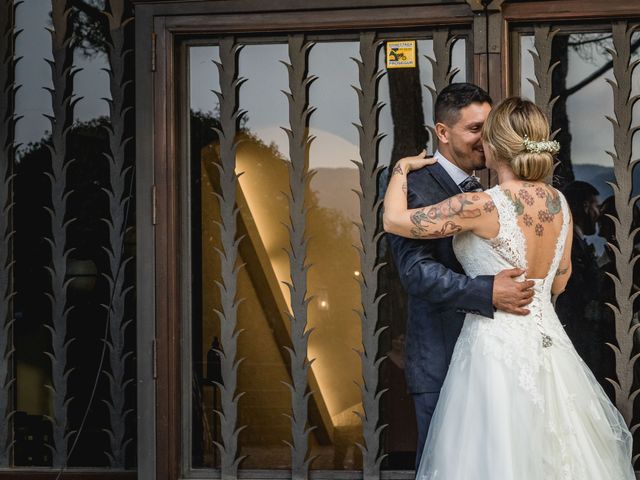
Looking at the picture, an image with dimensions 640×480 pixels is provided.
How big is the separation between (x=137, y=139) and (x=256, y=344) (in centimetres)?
116

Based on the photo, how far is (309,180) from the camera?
4902mm

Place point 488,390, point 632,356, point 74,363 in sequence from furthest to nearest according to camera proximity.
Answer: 1. point 74,363
2. point 632,356
3. point 488,390

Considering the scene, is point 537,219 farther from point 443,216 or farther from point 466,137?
point 466,137

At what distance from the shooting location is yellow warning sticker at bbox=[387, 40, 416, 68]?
4797 millimetres

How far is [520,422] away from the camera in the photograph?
354cm

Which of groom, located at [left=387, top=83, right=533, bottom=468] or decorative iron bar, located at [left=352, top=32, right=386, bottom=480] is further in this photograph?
decorative iron bar, located at [left=352, top=32, right=386, bottom=480]

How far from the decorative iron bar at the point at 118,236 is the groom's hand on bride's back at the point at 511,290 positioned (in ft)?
7.16

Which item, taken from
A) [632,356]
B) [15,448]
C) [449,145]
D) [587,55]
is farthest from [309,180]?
[15,448]

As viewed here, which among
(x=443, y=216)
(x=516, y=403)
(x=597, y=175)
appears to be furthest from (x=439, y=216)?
(x=597, y=175)

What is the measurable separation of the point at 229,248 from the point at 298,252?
34cm

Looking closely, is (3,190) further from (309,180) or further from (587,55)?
(587,55)

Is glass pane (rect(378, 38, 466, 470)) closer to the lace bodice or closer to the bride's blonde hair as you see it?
the lace bodice

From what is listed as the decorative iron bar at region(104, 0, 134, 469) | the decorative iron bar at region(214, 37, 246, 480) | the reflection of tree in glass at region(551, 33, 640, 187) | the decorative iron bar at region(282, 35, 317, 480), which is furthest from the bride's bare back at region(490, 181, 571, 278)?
the decorative iron bar at region(104, 0, 134, 469)

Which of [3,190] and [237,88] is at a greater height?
[237,88]
